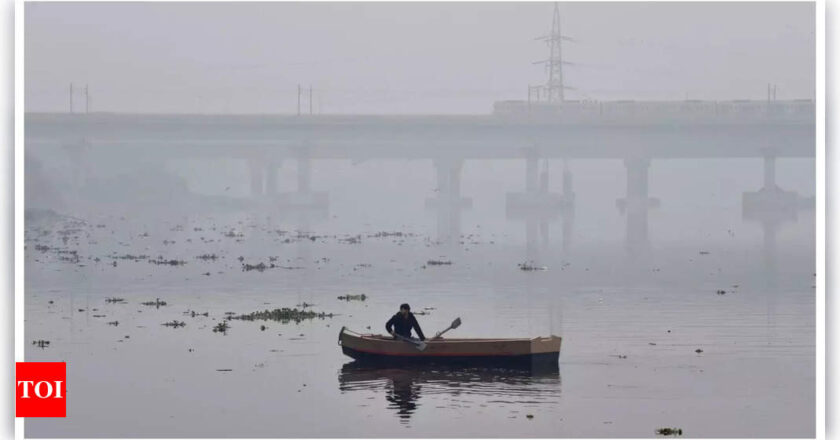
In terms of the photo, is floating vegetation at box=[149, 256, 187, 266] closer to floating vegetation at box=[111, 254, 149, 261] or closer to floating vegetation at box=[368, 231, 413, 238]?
floating vegetation at box=[111, 254, 149, 261]

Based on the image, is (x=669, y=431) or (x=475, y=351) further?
(x=475, y=351)

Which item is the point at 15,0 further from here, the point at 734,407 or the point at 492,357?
the point at 734,407

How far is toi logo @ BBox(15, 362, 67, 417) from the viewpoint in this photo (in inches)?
985

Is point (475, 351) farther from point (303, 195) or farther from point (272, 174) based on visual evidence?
point (272, 174)

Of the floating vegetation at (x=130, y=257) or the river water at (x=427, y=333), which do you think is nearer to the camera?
the river water at (x=427, y=333)

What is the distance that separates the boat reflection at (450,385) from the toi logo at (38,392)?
6.77m

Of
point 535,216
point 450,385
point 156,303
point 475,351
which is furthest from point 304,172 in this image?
point 450,385

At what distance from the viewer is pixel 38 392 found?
26.3 metres

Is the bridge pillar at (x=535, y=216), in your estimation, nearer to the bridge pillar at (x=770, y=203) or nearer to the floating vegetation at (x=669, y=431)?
the bridge pillar at (x=770, y=203)

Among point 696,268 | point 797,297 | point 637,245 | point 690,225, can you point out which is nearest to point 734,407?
point 797,297

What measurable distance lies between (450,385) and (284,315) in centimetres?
1556

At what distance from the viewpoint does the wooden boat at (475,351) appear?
35.6 metres

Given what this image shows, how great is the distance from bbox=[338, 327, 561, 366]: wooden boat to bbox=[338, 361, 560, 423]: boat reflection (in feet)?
0.64

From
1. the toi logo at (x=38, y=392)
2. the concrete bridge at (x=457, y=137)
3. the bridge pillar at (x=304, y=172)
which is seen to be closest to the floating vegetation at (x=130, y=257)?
the toi logo at (x=38, y=392)
